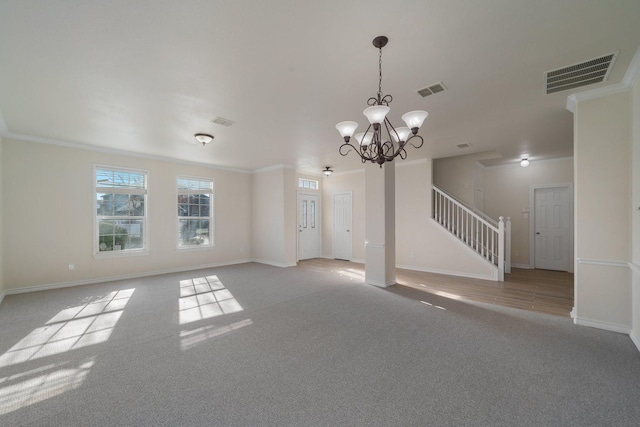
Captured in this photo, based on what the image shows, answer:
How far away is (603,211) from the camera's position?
3.07 meters

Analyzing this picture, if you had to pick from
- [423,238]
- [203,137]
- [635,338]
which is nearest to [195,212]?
[203,137]

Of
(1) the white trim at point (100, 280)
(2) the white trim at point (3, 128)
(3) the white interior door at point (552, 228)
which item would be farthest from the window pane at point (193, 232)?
(3) the white interior door at point (552, 228)

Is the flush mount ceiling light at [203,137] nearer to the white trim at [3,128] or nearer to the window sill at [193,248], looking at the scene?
the white trim at [3,128]

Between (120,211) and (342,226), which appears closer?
(120,211)

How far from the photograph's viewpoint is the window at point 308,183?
8.37m

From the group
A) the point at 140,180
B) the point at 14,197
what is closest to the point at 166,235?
the point at 140,180

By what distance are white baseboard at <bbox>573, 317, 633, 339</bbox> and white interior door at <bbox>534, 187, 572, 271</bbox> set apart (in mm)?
4052

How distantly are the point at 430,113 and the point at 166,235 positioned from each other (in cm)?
595

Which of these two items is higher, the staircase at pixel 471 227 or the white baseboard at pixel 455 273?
the staircase at pixel 471 227

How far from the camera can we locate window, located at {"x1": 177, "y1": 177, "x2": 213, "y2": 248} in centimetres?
658

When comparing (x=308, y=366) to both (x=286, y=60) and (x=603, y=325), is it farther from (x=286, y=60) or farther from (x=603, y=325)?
(x=603, y=325)

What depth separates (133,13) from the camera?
6.15ft

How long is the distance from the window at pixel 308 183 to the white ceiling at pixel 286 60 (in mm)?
4024

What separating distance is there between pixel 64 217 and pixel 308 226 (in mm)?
5595
